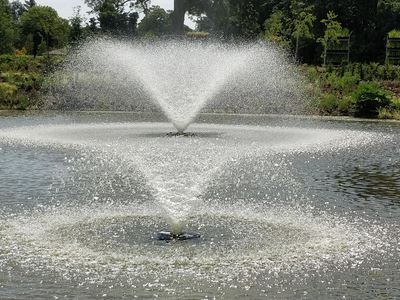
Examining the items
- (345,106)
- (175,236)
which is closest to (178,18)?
(345,106)

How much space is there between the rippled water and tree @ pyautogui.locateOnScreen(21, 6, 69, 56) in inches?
2317

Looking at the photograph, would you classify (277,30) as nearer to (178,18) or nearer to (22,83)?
(178,18)

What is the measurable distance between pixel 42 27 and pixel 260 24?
25.8 meters

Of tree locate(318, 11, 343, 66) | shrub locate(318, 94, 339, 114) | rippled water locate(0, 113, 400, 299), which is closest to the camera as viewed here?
rippled water locate(0, 113, 400, 299)

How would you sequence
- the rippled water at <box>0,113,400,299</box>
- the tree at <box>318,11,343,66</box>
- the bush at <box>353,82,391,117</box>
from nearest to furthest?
the rippled water at <box>0,113,400,299</box>
the bush at <box>353,82,391,117</box>
the tree at <box>318,11,343,66</box>

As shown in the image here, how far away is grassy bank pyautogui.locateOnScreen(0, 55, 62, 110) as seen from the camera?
125 feet

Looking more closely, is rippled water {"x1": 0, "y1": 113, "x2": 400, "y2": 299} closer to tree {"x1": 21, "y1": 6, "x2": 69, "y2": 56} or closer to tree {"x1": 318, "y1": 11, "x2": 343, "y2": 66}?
tree {"x1": 318, "y1": 11, "x2": 343, "y2": 66}

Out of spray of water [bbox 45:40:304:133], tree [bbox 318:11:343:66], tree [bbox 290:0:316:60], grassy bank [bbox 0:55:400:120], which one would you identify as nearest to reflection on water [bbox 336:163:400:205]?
grassy bank [bbox 0:55:400:120]

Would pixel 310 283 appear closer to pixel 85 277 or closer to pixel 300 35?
pixel 85 277

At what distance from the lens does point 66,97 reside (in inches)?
1553

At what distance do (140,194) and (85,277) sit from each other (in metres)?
5.53

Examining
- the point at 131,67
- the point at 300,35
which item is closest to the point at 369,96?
the point at 131,67

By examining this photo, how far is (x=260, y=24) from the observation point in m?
75.1

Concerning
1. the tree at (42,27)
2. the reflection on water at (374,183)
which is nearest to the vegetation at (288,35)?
the tree at (42,27)
